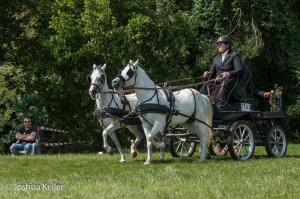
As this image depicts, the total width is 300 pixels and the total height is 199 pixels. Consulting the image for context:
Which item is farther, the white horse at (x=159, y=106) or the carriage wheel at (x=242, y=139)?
the carriage wheel at (x=242, y=139)

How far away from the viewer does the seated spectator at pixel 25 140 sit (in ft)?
55.4

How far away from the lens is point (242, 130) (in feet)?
45.7

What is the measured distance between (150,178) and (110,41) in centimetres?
1239

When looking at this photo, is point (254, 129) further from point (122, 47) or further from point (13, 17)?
point (13, 17)

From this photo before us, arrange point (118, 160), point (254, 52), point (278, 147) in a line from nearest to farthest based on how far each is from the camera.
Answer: point (118, 160) < point (278, 147) < point (254, 52)

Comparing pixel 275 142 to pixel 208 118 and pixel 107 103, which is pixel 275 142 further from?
pixel 107 103

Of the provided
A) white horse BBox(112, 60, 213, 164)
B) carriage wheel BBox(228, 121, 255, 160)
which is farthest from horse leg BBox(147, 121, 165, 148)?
carriage wheel BBox(228, 121, 255, 160)

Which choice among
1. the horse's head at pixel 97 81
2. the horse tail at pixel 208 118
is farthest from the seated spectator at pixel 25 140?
the horse tail at pixel 208 118

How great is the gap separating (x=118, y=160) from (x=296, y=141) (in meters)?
15.7

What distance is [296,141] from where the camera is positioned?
91.1 feet

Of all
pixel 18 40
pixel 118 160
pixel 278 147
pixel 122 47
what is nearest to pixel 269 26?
pixel 122 47

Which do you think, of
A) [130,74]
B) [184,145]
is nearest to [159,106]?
[130,74]

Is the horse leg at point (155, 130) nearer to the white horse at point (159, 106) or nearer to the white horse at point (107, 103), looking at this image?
the white horse at point (159, 106)

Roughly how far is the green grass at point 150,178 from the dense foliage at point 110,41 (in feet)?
27.6
